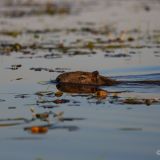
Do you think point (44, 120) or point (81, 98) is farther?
point (81, 98)

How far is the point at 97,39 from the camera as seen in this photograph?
2158cm

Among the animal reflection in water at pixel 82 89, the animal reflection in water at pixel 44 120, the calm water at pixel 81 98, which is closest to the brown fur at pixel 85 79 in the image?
the animal reflection in water at pixel 82 89

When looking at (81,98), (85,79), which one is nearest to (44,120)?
(81,98)

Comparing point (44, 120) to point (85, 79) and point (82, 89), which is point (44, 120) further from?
point (85, 79)

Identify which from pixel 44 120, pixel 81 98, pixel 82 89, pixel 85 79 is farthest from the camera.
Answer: pixel 85 79

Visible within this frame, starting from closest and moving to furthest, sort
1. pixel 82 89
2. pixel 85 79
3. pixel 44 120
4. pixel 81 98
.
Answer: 1. pixel 44 120
2. pixel 81 98
3. pixel 82 89
4. pixel 85 79

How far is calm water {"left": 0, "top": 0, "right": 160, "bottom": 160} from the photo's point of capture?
24.3ft

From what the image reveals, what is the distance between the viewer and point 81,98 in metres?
10.8

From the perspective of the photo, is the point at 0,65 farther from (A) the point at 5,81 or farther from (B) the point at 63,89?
(B) the point at 63,89

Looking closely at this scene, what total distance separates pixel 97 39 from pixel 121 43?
52.1 inches

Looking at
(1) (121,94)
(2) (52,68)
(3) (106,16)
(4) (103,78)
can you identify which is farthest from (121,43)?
(3) (106,16)

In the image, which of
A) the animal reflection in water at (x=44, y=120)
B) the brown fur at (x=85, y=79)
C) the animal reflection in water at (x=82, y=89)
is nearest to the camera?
the animal reflection in water at (x=44, y=120)

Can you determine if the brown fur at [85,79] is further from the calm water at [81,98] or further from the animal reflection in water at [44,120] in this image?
the animal reflection in water at [44,120]

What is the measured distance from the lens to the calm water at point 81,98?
7406 mm
